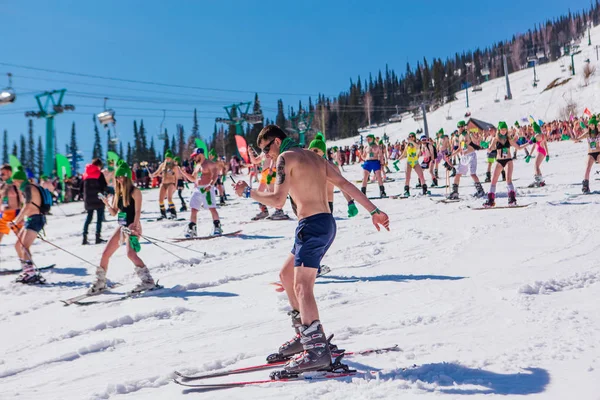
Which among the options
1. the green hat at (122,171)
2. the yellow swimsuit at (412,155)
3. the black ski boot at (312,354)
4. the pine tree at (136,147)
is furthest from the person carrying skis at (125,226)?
the pine tree at (136,147)

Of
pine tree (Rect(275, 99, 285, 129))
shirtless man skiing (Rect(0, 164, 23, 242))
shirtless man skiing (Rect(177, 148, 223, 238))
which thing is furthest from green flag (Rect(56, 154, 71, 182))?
pine tree (Rect(275, 99, 285, 129))

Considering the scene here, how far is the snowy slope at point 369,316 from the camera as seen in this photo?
3.36 metres

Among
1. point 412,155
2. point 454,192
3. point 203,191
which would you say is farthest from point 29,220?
point 412,155

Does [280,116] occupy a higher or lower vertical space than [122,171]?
higher

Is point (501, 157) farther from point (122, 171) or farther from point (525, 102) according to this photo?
point (525, 102)

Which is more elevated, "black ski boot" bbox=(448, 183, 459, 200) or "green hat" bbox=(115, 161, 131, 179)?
"green hat" bbox=(115, 161, 131, 179)

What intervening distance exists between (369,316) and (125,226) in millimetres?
3659

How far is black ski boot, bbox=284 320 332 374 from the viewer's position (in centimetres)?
346

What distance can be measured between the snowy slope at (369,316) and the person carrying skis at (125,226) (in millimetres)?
474

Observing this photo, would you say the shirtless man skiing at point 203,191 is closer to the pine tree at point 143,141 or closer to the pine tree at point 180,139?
the pine tree at point 143,141

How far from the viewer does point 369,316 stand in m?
4.99

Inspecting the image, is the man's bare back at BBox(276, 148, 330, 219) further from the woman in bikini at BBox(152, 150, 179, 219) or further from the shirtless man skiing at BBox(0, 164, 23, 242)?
the woman in bikini at BBox(152, 150, 179, 219)

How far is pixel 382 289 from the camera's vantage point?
6.01m

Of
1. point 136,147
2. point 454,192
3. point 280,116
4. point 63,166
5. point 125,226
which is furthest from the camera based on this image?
point 280,116
